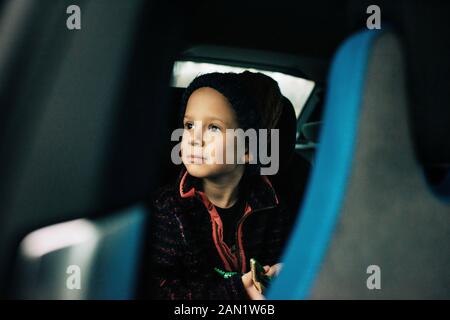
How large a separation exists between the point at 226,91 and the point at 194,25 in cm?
42

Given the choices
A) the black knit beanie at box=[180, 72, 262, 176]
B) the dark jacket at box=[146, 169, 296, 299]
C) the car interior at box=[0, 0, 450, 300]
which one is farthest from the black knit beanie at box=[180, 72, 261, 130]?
the car interior at box=[0, 0, 450, 300]

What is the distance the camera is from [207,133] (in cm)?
137

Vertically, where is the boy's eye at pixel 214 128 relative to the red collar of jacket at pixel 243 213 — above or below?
above

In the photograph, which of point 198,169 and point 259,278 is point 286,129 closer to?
point 198,169

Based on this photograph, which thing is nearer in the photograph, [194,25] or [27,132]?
[27,132]

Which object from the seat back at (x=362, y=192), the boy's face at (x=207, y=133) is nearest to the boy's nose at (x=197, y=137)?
the boy's face at (x=207, y=133)

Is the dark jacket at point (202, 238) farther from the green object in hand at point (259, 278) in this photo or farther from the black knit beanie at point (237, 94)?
the black knit beanie at point (237, 94)

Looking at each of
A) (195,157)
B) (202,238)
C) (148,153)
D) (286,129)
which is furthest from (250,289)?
(286,129)

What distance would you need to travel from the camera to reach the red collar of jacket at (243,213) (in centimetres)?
143

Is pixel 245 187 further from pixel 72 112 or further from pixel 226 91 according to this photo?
pixel 72 112

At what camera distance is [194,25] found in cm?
167

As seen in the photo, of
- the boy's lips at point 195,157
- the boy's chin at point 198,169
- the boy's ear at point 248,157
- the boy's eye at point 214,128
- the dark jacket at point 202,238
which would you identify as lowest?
the dark jacket at point 202,238

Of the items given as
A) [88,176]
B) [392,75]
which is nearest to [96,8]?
[88,176]

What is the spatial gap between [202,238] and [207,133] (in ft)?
1.10
